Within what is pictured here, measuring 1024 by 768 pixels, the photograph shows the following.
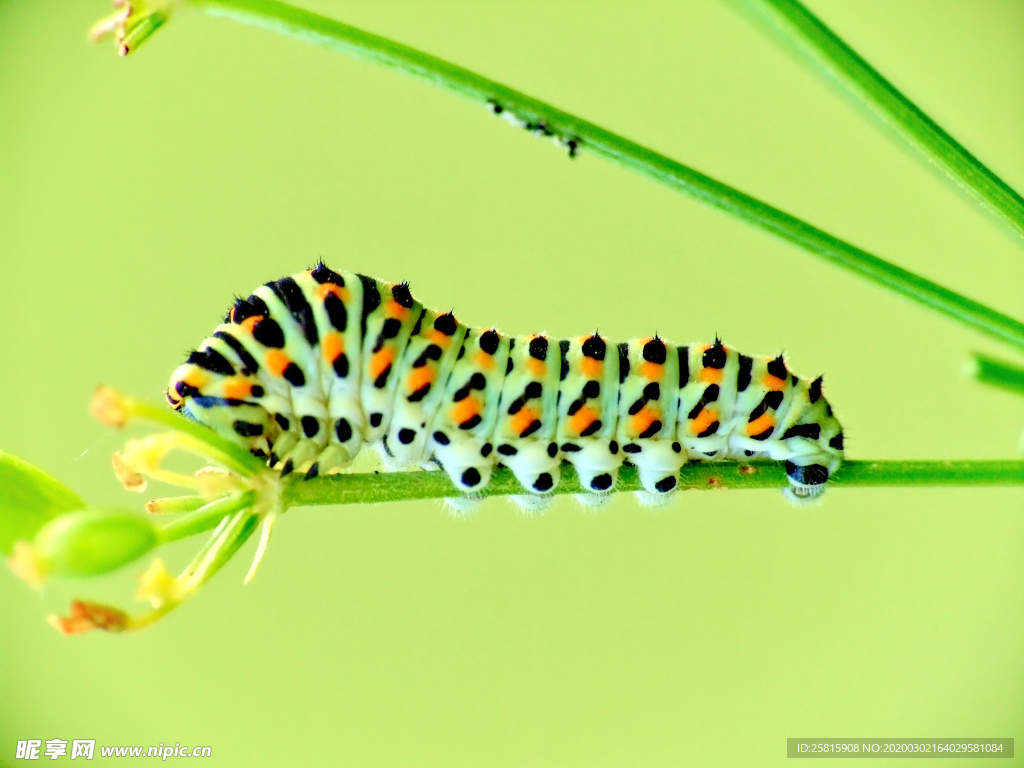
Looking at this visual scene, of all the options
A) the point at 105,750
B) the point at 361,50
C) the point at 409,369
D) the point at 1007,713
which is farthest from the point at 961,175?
the point at 1007,713

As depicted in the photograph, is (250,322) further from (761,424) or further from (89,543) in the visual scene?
(761,424)

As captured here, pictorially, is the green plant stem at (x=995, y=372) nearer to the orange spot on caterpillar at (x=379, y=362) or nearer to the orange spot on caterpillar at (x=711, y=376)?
the orange spot on caterpillar at (x=711, y=376)

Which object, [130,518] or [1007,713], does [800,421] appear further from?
[1007,713]

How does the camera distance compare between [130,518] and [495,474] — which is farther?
[495,474]

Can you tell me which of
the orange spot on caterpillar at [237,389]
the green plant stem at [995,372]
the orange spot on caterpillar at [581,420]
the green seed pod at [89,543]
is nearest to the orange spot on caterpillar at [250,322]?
the orange spot on caterpillar at [237,389]

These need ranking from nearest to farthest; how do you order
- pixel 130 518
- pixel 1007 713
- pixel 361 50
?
pixel 130 518
pixel 361 50
pixel 1007 713

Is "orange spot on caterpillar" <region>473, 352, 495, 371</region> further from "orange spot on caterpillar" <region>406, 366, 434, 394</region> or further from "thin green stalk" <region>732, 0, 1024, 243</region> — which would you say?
"thin green stalk" <region>732, 0, 1024, 243</region>
